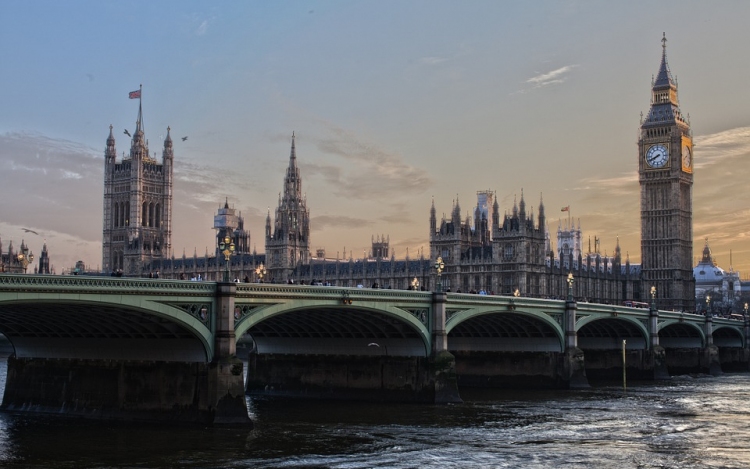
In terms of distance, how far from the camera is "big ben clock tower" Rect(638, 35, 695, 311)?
18000cm

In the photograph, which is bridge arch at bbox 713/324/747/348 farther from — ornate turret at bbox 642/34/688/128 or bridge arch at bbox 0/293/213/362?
bridge arch at bbox 0/293/213/362

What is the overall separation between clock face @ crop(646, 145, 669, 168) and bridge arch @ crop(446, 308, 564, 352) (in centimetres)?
9921

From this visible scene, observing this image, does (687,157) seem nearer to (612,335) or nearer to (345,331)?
(612,335)

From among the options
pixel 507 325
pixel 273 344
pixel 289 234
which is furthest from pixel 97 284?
pixel 289 234

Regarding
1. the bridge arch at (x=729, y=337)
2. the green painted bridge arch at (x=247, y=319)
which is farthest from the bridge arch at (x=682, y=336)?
the green painted bridge arch at (x=247, y=319)

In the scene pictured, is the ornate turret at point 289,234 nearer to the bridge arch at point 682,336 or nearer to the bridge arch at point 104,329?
the bridge arch at point 682,336

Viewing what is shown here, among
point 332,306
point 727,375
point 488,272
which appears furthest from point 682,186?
point 332,306

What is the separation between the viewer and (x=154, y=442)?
50.4 m

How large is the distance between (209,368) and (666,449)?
23099 millimetres

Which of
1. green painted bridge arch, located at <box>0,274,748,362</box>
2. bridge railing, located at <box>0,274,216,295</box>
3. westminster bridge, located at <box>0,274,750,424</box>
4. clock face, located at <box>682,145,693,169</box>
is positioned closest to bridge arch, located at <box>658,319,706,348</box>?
westminster bridge, located at <box>0,274,750,424</box>

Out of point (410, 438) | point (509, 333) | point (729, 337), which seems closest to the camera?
point (410, 438)

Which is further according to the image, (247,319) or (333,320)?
(333,320)

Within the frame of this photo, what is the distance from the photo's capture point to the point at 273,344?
78.2 meters

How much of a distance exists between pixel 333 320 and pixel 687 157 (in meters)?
130
